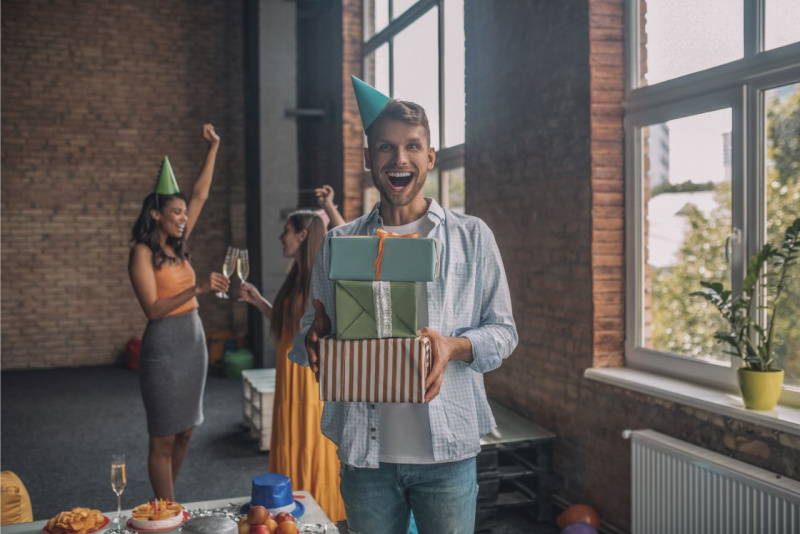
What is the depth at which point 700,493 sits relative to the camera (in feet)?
8.93

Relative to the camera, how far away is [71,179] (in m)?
8.55

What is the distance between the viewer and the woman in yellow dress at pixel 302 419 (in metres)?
3.17

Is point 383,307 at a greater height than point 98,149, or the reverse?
point 98,149

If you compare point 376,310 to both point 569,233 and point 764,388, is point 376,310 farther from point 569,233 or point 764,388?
point 569,233

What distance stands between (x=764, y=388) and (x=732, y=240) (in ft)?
1.99

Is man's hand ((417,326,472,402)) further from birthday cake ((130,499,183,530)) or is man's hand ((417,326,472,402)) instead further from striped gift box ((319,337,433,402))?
birthday cake ((130,499,183,530))

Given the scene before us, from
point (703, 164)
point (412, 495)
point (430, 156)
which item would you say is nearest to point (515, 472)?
point (703, 164)

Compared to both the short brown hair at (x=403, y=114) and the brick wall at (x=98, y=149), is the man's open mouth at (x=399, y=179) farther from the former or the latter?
the brick wall at (x=98, y=149)

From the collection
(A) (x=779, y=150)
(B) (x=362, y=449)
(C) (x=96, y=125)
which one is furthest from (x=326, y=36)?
(B) (x=362, y=449)

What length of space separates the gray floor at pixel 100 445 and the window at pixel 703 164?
122 centimetres

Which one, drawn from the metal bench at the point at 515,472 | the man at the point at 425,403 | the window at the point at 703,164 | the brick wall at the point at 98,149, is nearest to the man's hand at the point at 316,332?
the man at the point at 425,403

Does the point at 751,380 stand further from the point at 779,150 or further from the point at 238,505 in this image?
the point at 238,505

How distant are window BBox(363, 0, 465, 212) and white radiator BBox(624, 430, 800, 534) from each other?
8.40 ft

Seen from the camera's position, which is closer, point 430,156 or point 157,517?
point 430,156
